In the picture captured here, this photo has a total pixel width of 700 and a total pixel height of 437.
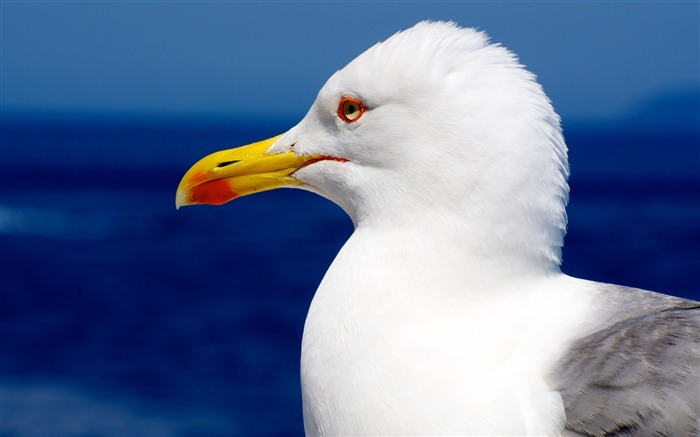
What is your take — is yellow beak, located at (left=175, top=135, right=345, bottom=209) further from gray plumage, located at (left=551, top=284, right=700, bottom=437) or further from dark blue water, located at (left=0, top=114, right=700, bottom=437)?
dark blue water, located at (left=0, top=114, right=700, bottom=437)

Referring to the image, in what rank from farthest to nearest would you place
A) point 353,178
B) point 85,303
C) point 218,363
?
point 85,303, point 218,363, point 353,178

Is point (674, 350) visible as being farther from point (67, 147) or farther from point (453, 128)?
point (67, 147)

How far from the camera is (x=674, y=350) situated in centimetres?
312

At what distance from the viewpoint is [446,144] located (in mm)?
3342

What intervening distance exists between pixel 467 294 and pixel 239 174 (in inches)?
41.0

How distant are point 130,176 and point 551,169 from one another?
47.6m

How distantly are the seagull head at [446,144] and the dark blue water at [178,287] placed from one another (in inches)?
Answer: 335

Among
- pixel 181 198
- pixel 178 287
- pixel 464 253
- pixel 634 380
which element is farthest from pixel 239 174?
pixel 178 287

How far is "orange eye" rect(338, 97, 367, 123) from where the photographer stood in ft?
11.8

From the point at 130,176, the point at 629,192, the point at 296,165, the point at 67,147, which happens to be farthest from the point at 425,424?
the point at 67,147

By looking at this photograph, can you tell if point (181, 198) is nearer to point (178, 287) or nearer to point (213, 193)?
point (213, 193)

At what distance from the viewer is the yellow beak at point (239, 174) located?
382 centimetres

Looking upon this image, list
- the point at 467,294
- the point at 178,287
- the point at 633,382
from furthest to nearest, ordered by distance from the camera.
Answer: the point at 178,287
the point at 467,294
the point at 633,382

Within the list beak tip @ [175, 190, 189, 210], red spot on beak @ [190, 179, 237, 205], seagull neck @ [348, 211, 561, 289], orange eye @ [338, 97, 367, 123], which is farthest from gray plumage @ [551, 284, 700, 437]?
beak tip @ [175, 190, 189, 210]
